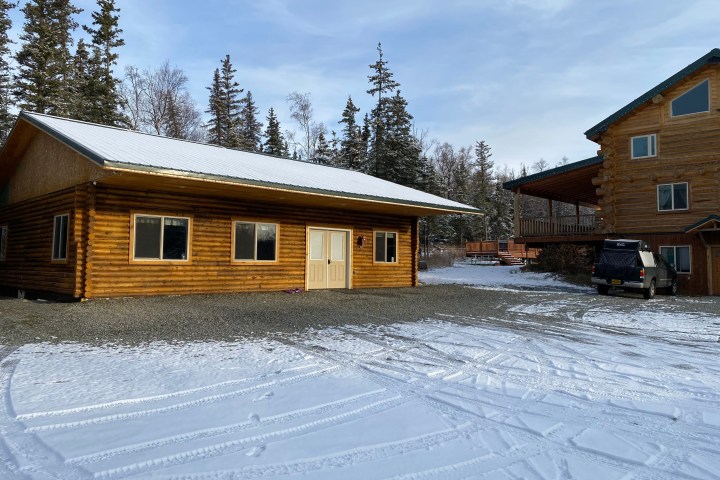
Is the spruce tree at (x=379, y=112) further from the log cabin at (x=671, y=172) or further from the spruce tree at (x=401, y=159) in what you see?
the log cabin at (x=671, y=172)

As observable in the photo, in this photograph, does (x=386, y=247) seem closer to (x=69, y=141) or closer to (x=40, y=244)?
(x=69, y=141)

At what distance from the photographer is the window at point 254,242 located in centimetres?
1359

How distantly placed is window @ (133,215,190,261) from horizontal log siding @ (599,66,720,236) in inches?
694

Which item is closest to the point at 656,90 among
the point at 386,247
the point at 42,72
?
the point at 386,247

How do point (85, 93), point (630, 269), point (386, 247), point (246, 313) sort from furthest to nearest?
point (85, 93), point (386, 247), point (630, 269), point (246, 313)

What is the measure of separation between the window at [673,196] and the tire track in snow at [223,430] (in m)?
19.8

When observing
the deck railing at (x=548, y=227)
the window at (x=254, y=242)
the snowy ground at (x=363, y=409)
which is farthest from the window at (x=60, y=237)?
Result: the deck railing at (x=548, y=227)

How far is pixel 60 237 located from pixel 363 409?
11.5m

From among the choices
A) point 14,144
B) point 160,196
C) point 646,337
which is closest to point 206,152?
point 160,196

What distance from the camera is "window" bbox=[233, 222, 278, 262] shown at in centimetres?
1359

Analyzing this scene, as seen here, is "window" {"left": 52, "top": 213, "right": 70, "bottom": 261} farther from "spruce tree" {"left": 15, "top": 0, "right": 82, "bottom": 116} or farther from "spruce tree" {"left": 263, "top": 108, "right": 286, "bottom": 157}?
"spruce tree" {"left": 263, "top": 108, "right": 286, "bottom": 157}

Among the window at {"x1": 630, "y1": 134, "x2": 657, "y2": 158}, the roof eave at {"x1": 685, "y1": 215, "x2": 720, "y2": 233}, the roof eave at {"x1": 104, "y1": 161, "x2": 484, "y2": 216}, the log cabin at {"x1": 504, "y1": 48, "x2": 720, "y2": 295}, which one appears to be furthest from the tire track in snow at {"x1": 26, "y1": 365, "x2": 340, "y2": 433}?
the window at {"x1": 630, "y1": 134, "x2": 657, "y2": 158}

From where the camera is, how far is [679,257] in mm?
19219

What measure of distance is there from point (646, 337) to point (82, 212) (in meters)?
11.9
